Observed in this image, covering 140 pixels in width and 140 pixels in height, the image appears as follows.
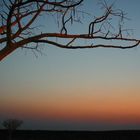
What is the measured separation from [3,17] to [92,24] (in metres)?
2.23

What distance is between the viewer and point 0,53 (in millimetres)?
8172

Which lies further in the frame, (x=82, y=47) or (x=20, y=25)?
(x=20, y=25)
